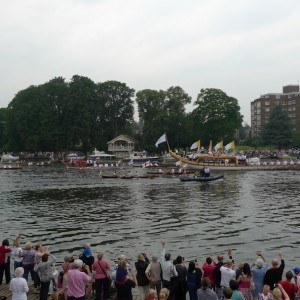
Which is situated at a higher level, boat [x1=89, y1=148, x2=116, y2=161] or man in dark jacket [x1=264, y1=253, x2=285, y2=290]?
boat [x1=89, y1=148, x2=116, y2=161]

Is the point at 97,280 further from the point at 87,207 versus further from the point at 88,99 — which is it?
the point at 88,99

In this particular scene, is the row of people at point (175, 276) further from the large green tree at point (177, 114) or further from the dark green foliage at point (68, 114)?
the dark green foliage at point (68, 114)

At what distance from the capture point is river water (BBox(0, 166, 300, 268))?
82.6 feet

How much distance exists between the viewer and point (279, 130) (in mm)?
123375

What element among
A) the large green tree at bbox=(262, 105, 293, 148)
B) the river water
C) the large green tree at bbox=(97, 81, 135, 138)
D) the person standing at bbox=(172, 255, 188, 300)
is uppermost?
the large green tree at bbox=(97, 81, 135, 138)

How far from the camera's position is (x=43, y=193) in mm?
51938

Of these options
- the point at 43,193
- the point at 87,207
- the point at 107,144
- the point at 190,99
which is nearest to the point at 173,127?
the point at 190,99

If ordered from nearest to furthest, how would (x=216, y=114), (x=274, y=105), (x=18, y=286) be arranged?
(x=18, y=286), (x=216, y=114), (x=274, y=105)

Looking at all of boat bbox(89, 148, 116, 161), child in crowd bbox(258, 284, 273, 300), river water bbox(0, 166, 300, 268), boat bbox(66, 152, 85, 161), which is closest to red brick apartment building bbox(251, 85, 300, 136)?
boat bbox(89, 148, 116, 161)

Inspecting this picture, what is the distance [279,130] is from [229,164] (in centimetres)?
3654

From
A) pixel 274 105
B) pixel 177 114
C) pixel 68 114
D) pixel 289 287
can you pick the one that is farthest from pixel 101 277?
pixel 274 105

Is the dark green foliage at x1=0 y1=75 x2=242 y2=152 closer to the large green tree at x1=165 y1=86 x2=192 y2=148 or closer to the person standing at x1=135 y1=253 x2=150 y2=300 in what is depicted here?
the large green tree at x1=165 y1=86 x2=192 y2=148

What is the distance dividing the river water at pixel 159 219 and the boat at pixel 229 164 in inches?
1369

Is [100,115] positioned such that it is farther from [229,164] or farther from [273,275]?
[273,275]
